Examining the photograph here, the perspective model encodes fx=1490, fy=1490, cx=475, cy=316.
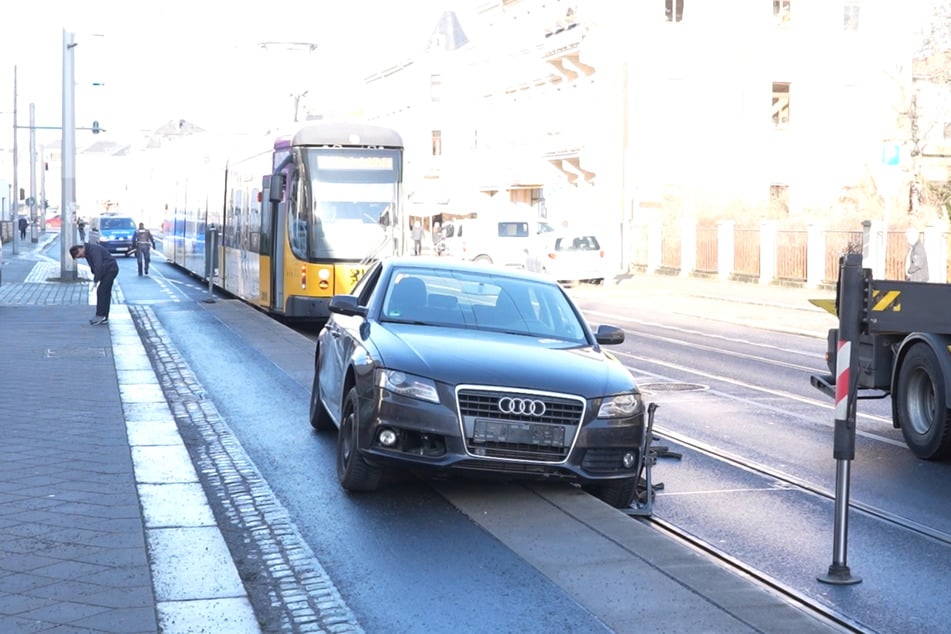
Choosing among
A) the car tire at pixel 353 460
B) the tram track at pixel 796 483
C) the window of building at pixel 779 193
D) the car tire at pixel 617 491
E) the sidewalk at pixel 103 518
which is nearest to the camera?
the sidewalk at pixel 103 518

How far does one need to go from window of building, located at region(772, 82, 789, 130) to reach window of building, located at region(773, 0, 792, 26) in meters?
2.42

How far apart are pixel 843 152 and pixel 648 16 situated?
9.33 meters

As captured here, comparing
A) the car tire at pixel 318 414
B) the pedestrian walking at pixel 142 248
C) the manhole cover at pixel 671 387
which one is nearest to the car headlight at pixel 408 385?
the car tire at pixel 318 414

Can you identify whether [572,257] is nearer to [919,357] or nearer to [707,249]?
[707,249]

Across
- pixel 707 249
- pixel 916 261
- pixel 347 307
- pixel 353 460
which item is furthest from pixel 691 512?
pixel 707 249

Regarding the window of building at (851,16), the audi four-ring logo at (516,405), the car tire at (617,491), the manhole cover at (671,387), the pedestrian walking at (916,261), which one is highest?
the window of building at (851,16)

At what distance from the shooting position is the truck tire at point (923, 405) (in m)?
11.2

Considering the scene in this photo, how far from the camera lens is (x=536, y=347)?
374 inches

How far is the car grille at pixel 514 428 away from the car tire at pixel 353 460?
2.50 ft

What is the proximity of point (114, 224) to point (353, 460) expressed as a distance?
5803cm

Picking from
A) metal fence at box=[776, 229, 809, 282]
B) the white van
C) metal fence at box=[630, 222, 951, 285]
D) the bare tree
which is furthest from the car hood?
the white van

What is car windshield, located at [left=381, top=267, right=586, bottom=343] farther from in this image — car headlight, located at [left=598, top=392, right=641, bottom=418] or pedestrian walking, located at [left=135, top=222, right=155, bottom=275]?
pedestrian walking, located at [left=135, top=222, right=155, bottom=275]

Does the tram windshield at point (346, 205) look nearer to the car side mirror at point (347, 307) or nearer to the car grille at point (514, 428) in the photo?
the car side mirror at point (347, 307)

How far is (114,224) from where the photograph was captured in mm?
64875
